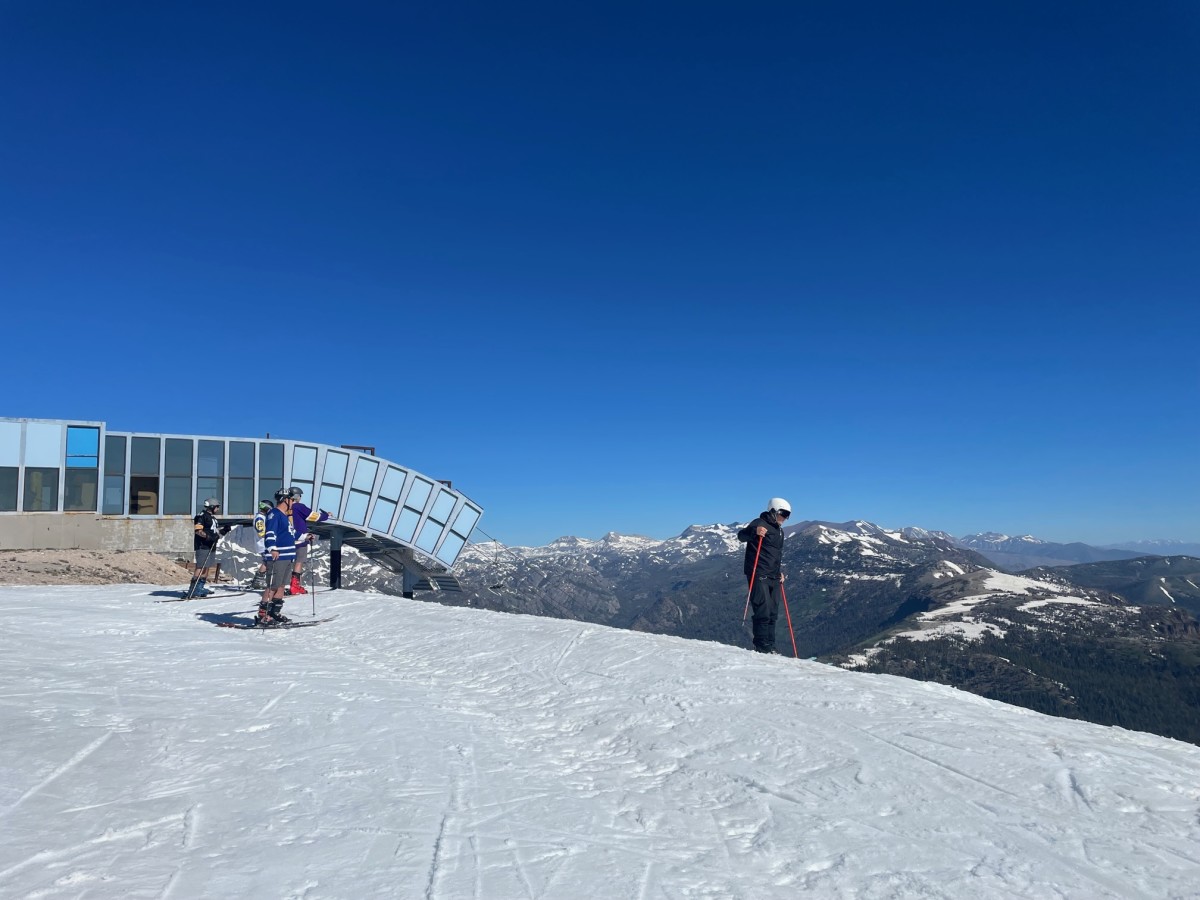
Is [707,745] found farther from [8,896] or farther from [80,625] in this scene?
[80,625]

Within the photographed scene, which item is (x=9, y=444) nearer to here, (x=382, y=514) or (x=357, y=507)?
(x=357, y=507)

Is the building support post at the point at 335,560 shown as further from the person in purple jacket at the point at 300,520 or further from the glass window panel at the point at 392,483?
the person in purple jacket at the point at 300,520

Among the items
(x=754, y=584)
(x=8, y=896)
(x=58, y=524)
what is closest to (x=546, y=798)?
(x=8, y=896)

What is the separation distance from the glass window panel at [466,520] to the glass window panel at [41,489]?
1948 cm

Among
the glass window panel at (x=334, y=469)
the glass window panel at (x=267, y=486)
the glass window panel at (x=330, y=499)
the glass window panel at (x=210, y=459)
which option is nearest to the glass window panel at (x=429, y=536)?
the glass window panel at (x=330, y=499)

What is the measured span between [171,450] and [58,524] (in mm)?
5698

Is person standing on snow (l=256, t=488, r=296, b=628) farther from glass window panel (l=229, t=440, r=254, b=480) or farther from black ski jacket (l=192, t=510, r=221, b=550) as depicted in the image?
glass window panel (l=229, t=440, r=254, b=480)

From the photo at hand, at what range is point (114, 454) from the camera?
110ft

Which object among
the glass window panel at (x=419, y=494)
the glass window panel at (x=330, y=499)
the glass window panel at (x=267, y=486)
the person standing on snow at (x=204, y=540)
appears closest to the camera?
the person standing on snow at (x=204, y=540)

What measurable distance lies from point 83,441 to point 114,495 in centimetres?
283

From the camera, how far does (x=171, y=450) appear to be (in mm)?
35094

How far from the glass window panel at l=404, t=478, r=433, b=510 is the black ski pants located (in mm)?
30656

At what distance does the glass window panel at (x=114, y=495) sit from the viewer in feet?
109

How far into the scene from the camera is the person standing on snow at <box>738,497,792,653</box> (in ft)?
43.0
